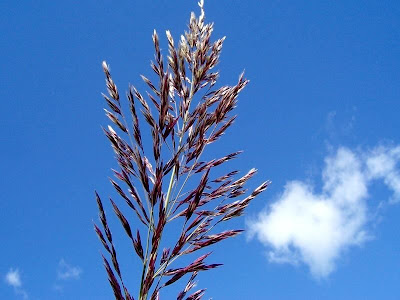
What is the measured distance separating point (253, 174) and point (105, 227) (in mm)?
1163

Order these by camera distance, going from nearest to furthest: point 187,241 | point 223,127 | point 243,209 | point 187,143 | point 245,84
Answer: point 187,241
point 243,209
point 187,143
point 223,127
point 245,84

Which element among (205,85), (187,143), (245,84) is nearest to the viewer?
(187,143)

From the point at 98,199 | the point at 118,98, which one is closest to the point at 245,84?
the point at 118,98

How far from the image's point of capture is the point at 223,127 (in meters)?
2.86

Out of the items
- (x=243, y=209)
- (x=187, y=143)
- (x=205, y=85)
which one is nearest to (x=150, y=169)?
(x=187, y=143)

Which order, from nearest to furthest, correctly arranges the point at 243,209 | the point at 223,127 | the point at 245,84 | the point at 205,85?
1. the point at 243,209
2. the point at 223,127
3. the point at 245,84
4. the point at 205,85

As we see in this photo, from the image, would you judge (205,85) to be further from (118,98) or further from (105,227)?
(105,227)

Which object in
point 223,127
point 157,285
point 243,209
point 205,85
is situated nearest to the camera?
point 157,285

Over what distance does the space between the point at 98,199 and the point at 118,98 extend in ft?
2.81

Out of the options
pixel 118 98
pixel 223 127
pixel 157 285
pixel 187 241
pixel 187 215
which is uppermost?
pixel 118 98

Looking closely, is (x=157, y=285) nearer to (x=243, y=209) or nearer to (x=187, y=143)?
(x=243, y=209)

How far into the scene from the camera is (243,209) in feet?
8.00

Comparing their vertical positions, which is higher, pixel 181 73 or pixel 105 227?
pixel 181 73

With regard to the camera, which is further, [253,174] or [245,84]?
[245,84]
